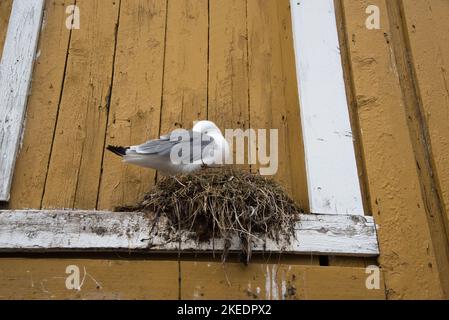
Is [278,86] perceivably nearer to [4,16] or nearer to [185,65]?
[185,65]

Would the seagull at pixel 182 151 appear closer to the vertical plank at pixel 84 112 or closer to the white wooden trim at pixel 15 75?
the vertical plank at pixel 84 112

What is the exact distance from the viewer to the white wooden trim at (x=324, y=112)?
3.01 metres

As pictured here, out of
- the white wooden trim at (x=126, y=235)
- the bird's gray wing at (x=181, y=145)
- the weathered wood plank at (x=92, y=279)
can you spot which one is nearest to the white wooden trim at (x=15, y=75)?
the white wooden trim at (x=126, y=235)

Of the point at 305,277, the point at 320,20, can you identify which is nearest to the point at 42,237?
the point at 305,277

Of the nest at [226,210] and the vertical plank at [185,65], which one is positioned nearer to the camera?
the nest at [226,210]

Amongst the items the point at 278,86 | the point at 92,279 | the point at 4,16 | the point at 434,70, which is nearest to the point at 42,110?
the point at 4,16

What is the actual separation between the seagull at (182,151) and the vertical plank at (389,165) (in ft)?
2.91

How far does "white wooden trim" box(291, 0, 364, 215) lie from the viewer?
3.01 metres

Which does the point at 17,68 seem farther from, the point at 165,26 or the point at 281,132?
the point at 281,132

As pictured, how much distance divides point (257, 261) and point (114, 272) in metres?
0.73

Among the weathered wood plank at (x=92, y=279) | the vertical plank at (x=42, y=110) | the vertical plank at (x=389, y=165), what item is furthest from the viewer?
the vertical plank at (x=42, y=110)

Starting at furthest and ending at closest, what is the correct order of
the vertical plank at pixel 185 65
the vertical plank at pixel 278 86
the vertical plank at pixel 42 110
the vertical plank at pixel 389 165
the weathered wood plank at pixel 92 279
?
the vertical plank at pixel 185 65 → the vertical plank at pixel 278 86 → the vertical plank at pixel 42 110 → the vertical plank at pixel 389 165 → the weathered wood plank at pixel 92 279
